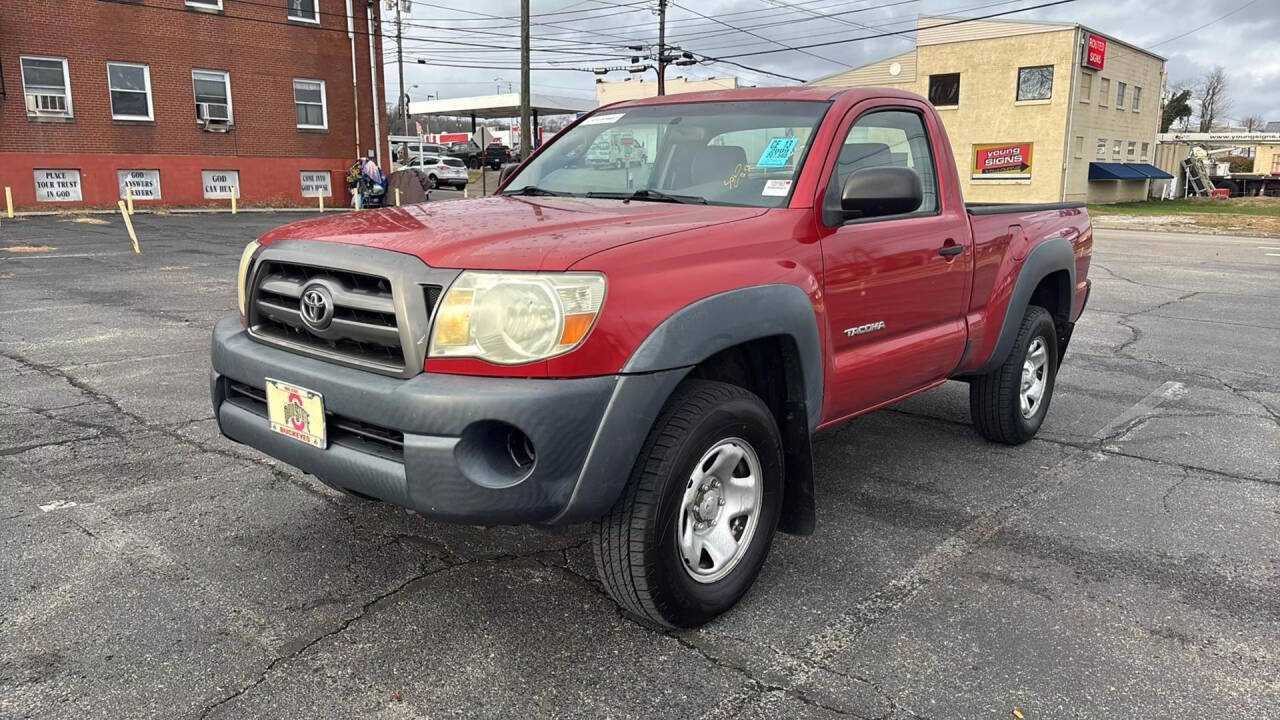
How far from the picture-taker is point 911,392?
4.10m

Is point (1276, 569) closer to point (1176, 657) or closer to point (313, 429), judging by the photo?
point (1176, 657)

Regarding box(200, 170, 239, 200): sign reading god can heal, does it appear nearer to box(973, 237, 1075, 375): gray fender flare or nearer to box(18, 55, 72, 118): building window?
box(18, 55, 72, 118): building window

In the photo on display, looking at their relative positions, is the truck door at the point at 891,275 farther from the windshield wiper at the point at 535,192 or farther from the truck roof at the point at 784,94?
the windshield wiper at the point at 535,192

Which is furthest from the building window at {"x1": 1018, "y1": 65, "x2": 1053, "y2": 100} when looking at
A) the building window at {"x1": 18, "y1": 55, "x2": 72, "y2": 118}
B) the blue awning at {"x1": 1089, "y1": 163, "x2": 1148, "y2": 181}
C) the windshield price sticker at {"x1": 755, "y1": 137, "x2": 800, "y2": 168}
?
the windshield price sticker at {"x1": 755, "y1": 137, "x2": 800, "y2": 168}

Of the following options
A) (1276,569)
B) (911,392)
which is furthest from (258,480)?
(1276,569)

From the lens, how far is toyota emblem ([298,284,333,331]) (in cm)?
283

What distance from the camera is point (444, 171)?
4106 centimetres

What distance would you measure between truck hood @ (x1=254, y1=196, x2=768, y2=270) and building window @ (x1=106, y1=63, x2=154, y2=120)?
25.0 m

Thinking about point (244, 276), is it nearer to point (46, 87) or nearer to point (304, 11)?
point (46, 87)

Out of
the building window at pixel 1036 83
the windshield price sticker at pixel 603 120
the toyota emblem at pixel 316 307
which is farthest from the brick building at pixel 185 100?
the building window at pixel 1036 83

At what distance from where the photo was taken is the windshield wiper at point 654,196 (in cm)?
352

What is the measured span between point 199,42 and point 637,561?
27.0 metres

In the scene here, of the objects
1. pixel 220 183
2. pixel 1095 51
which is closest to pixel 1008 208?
pixel 220 183

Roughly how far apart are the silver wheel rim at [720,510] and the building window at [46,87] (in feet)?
86.1
